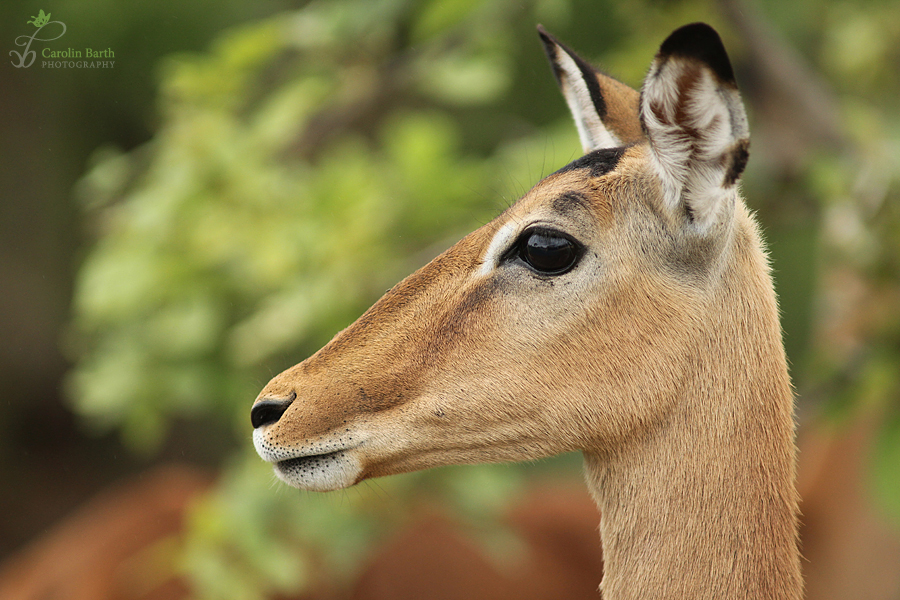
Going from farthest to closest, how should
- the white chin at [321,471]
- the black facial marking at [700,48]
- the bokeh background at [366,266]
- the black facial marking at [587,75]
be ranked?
the bokeh background at [366,266] → the black facial marking at [587,75] → the white chin at [321,471] → the black facial marking at [700,48]

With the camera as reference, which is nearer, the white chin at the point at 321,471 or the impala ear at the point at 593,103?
the white chin at the point at 321,471

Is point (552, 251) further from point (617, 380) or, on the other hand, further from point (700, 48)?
point (700, 48)

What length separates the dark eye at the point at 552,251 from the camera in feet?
6.11

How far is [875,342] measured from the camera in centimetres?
384

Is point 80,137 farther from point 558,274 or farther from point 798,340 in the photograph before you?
point 558,274

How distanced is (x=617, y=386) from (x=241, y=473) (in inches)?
85.2

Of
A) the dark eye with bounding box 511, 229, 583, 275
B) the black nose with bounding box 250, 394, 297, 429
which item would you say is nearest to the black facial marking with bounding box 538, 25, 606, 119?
the dark eye with bounding box 511, 229, 583, 275

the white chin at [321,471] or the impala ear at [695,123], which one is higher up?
the impala ear at [695,123]

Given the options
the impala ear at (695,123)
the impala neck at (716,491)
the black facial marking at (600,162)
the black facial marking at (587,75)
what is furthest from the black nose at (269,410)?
the black facial marking at (587,75)

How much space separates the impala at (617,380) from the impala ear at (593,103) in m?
0.28

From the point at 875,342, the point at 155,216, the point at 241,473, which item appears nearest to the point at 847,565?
the point at 875,342

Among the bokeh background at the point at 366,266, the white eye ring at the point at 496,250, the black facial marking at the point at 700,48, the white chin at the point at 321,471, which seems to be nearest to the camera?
the black facial marking at the point at 700,48

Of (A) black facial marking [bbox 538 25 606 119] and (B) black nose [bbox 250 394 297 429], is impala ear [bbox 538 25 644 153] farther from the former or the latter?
(B) black nose [bbox 250 394 297 429]

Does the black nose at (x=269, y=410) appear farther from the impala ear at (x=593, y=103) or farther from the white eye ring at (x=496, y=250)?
the impala ear at (x=593, y=103)
